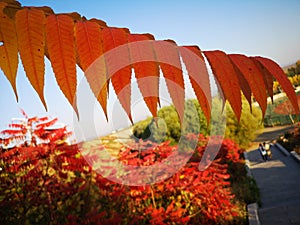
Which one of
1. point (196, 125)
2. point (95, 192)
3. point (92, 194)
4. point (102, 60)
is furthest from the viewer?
point (196, 125)

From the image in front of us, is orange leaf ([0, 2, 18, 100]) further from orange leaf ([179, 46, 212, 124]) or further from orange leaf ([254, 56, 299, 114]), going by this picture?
orange leaf ([254, 56, 299, 114])

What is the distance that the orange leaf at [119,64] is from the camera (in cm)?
55

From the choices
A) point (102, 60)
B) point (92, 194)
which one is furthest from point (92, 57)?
point (92, 194)

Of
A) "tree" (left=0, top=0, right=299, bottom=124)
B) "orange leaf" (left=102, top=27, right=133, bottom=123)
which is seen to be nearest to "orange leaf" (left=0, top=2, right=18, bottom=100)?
"tree" (left=0, top=0, right=299, bottom=124)

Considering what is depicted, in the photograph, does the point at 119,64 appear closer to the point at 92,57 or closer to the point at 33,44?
the point at 92,57

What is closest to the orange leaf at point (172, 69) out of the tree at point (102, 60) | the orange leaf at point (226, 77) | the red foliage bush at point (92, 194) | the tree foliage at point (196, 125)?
the tree at point (102, 60)

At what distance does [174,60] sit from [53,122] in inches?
169

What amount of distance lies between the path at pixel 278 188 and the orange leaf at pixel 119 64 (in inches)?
287

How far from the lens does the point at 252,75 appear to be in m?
0.76

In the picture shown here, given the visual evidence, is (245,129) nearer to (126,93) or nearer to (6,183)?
(6,183)

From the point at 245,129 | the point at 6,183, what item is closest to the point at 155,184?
the point at 6,183

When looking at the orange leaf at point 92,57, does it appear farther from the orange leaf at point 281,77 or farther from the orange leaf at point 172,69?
the orange leaf at point 281,77

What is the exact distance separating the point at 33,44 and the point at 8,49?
0.30 ft

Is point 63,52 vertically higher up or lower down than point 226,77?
higher up
